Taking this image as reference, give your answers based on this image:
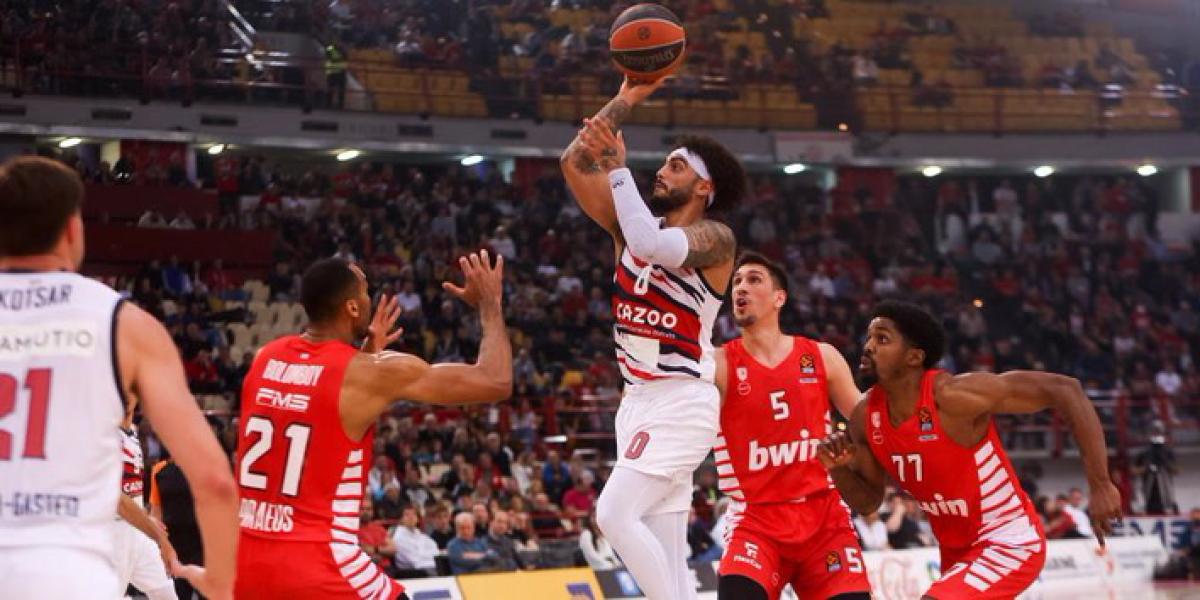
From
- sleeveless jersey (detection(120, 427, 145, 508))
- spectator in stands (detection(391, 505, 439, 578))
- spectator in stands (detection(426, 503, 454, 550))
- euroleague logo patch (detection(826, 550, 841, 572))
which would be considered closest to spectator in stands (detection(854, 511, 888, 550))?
spectator in stands (detection(426, 503, 454, 550))

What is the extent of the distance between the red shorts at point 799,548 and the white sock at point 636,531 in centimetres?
75

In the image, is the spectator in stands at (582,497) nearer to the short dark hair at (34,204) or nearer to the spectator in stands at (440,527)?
the spectator in stands at (440,527)

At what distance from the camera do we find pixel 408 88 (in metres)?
27.6

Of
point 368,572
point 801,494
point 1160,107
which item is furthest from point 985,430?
point 1160,107

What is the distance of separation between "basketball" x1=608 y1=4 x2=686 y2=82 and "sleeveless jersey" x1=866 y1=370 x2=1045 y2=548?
80.5 inches

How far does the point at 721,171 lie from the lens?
748 centimetres

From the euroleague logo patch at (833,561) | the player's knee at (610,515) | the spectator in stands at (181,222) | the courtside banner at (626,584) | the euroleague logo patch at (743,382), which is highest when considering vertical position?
the euroleague logo patch at (743,382)

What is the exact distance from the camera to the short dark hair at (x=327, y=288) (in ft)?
20.4

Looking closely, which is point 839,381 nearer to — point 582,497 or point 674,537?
point 674,537

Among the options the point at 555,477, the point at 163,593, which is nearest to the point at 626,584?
the point at 555,477

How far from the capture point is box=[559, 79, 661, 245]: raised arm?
7109 millimetres

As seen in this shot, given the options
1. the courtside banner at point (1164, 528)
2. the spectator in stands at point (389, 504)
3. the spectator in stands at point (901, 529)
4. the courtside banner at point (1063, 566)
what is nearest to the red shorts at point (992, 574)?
the courtside banner at point (1063, 566)

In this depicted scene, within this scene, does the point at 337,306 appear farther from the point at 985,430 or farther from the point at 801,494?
the point at 985,430

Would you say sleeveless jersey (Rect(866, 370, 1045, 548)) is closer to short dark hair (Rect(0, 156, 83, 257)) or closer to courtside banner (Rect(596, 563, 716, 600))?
short dark hair (Rect(0, 156, 83, 257))
